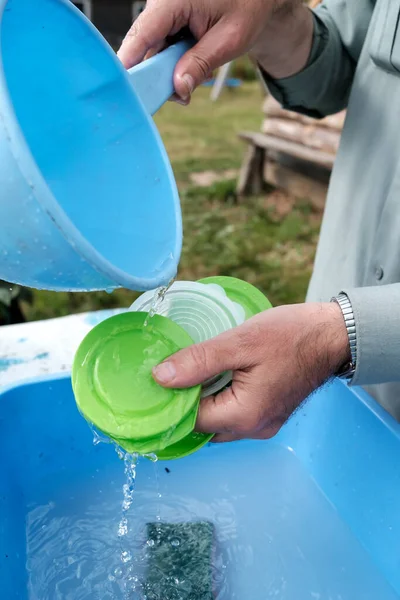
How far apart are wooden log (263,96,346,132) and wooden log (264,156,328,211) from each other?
303mm

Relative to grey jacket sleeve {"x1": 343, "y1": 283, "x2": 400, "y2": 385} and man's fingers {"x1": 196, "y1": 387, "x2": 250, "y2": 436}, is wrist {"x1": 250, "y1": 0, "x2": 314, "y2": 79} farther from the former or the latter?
man's fingers {"x1": 196, "y1": 387, "x2": 250, "y2": 436}

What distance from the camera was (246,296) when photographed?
107cm

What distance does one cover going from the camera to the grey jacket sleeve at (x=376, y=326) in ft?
2.73

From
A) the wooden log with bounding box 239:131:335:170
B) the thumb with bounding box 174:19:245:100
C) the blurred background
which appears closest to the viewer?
the thumb with bounding box 174:19:245:100

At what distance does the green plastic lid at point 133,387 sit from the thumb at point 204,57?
1.15ft

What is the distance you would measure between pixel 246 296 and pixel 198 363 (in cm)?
29

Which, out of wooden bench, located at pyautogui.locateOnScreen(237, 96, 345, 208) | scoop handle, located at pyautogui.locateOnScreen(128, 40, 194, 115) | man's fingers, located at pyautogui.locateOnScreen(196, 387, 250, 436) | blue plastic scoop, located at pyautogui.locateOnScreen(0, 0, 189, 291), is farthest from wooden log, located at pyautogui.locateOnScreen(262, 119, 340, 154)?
man's fingers, located at pyautogui.locateOnScreen(196, 387, 250, 436)

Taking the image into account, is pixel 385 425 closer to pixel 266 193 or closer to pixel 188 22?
pixel 188 22

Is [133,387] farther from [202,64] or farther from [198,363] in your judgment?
[202,64]

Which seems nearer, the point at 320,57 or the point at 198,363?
the point at 198,363

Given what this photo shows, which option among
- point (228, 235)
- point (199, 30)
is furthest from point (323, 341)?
point (228, 235)

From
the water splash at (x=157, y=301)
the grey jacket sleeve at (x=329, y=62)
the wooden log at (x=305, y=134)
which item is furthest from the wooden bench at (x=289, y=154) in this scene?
the water splash at (x=157, y=301)

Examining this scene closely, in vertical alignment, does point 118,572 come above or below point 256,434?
below

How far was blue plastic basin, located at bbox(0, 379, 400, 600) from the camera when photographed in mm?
1018
